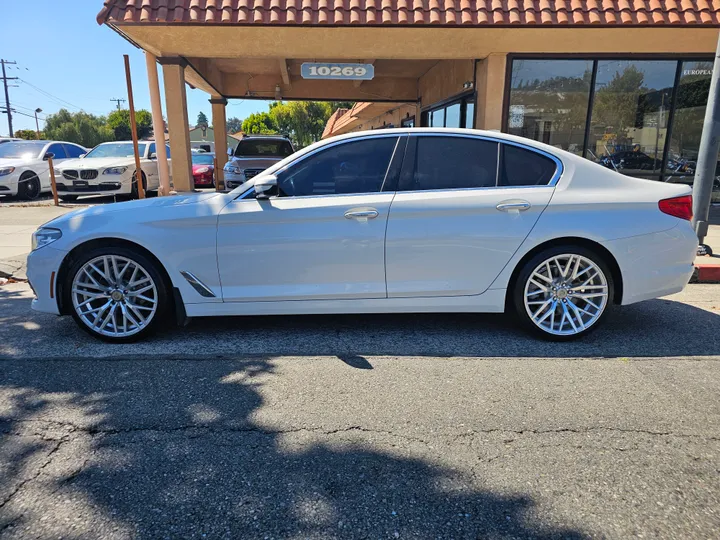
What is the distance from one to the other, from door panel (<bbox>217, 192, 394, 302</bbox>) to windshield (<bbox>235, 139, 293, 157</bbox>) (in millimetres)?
10449

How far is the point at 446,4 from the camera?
8102 millimetres

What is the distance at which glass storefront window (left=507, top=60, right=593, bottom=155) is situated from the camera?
9750 mm

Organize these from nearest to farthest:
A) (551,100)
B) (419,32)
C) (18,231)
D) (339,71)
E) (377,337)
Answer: (377,337) → (419,32) → (18,231) → (551,100) → (339,71)

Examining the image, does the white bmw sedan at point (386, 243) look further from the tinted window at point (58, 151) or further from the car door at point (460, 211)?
the tinted window at point (58, 151)

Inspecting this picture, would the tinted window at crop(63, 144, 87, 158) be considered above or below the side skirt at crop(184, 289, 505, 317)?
above

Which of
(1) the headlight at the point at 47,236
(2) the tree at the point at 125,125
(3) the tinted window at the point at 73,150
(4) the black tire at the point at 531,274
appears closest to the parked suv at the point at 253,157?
(3) the tinted window at the point at 73,150

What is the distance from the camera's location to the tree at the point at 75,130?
5978 centimetres

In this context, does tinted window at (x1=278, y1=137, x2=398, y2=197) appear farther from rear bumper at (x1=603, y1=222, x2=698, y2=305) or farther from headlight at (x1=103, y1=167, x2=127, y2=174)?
headlight at (x1=103, y1=167, x2=127, y2=174)

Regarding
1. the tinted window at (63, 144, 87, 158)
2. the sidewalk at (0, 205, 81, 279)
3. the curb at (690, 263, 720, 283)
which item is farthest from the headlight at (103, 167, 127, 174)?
the curb at (690, 263, 720, 283)

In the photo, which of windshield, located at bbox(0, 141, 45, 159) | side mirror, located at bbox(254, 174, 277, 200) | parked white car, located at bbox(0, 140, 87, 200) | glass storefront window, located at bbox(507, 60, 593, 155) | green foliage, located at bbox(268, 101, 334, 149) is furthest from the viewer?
green foliage, located at bbox(268, 101, 334, 149)

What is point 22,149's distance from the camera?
46.8 feet

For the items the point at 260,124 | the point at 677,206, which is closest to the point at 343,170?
the point at 677,206

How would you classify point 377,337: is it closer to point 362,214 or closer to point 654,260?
point 362,214

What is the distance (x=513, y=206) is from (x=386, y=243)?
103cm
